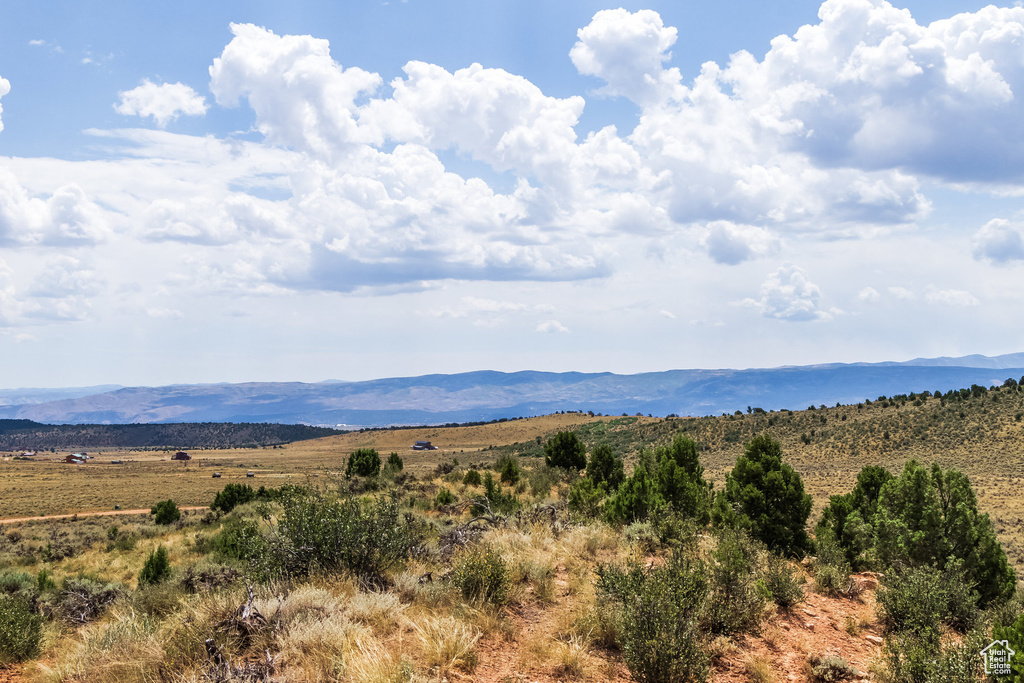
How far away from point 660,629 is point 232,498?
3531cm

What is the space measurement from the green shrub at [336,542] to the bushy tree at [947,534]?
9.27 m

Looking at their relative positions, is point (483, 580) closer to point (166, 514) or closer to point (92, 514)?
point (166, 514)

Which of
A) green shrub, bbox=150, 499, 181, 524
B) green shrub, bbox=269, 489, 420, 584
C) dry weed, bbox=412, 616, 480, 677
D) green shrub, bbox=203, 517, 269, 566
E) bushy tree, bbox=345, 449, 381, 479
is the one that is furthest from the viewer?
bushy tree, bbox=345, 449, 381, 479

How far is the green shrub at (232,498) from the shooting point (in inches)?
1390

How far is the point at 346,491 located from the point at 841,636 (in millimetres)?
8405

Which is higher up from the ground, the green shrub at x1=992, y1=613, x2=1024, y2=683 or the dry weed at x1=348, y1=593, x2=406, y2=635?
the dry weed at x1=348, y1=593, x2=406, y2=635

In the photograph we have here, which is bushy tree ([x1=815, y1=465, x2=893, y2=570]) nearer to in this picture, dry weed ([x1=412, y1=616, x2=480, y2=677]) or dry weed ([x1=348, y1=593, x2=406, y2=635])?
dry weed ([x1=412, y1=616, x2=480, y2=677])

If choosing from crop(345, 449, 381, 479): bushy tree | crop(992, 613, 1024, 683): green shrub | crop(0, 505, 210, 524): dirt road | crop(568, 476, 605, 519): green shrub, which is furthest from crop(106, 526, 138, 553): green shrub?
crop(992, 613, 1024, 683): green shrub

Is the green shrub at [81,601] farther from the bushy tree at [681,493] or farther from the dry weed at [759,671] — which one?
the bushy tree at [681,493]

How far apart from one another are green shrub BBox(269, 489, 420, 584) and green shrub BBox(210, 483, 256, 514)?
29732 mm

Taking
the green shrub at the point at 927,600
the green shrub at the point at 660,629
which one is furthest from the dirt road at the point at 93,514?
the green shrub at the point at 927,600

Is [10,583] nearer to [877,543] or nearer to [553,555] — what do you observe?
[553,555]

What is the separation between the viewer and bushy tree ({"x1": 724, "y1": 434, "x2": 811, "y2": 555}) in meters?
16.8

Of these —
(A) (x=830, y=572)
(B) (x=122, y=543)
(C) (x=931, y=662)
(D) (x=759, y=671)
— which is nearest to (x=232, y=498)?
(B) (x=122, y=543)
